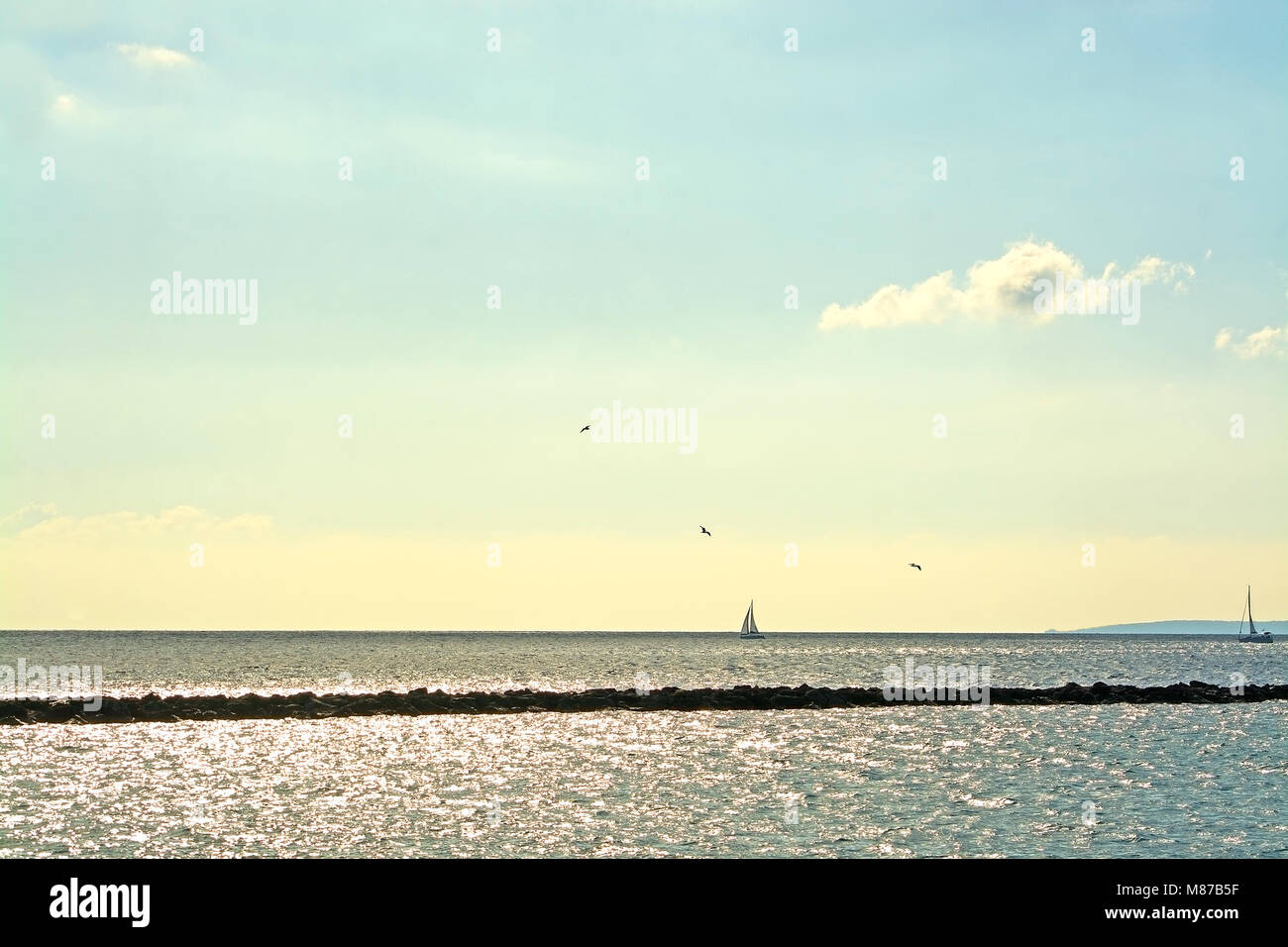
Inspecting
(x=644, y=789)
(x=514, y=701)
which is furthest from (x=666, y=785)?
(x=514, y=701)

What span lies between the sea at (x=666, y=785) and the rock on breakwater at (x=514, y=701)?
→ 120 inches

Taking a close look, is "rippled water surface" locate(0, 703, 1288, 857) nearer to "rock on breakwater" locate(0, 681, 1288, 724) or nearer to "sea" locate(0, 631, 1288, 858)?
"sea" locate(0, 631, 1288, 858)

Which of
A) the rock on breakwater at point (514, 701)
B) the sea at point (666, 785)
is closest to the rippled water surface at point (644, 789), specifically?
the sea at point (666, 785)

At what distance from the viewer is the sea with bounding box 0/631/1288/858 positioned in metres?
29.4

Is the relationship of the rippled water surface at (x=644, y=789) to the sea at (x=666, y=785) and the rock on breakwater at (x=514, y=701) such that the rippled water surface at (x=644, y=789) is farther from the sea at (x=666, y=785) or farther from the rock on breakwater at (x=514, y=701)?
the rock on breakwater at (x=514, y=701)

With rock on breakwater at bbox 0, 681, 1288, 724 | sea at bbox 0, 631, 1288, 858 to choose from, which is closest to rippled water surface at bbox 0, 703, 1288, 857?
sea at bbox 0, 631, 1288, 858

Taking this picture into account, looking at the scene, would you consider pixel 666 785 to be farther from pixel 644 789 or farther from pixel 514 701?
pixel 514 701

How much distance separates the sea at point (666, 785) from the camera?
96.4 ft

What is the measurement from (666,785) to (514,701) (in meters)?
36.0
